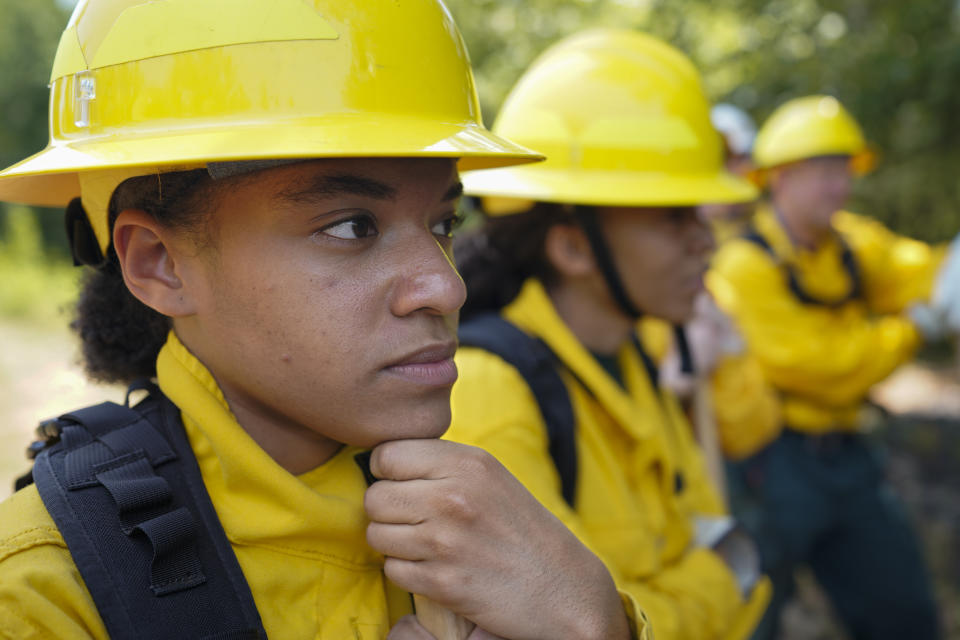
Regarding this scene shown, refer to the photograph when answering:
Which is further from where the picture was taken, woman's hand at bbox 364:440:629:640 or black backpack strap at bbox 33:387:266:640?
woman's hand at bbox 364:440:629:640

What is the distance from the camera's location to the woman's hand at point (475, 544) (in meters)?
1.33

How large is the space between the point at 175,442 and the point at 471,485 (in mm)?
502

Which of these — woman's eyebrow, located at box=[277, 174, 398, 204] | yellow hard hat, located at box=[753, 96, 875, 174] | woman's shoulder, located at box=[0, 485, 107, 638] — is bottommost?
yellow hard hat, located at box=[753, 96, 875, 174]

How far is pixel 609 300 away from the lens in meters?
2.68

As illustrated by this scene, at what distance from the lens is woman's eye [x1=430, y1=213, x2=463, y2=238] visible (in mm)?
1556

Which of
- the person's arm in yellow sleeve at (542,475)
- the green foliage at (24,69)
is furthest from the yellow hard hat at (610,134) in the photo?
the green foliage at (24,69)

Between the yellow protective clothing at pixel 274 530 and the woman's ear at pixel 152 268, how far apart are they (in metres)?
0.10

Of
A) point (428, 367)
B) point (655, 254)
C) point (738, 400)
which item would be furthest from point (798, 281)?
point (428, 367)

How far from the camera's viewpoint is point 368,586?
4.83 ft

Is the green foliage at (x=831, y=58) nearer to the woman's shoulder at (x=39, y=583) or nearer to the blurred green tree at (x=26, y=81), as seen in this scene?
the woman's shoulder at (x=39, y=583)

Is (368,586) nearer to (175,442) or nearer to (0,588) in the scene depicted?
(175,442)

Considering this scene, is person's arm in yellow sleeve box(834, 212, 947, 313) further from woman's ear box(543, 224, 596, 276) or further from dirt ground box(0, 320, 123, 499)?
dirt ground box(0, 320, 123, 499)

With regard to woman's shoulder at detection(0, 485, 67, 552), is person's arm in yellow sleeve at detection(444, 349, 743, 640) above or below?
below

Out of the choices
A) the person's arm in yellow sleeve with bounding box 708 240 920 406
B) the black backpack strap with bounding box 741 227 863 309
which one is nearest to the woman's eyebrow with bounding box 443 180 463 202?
the person's arm in yellow sleeve with bounding box 708 240 920 406
